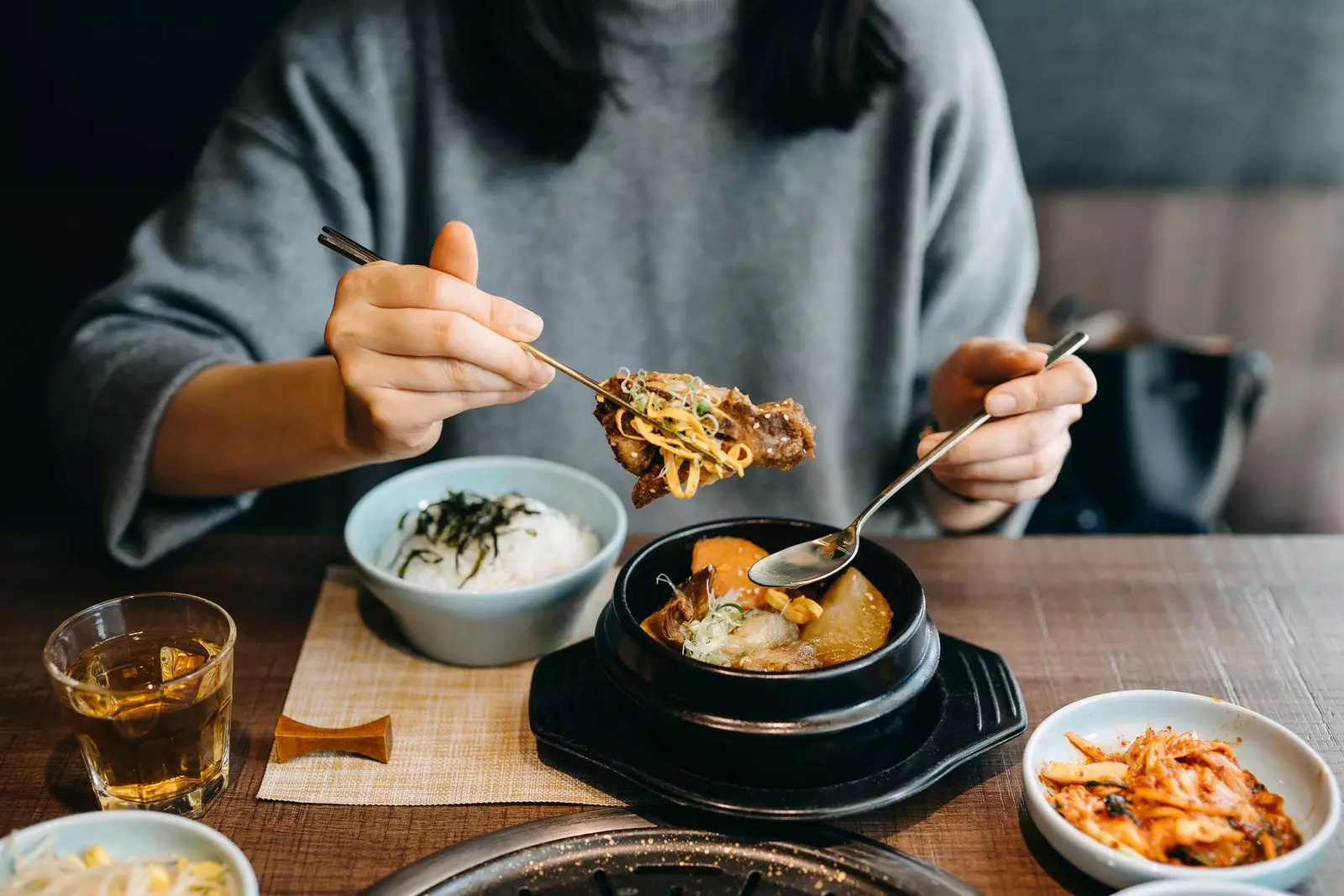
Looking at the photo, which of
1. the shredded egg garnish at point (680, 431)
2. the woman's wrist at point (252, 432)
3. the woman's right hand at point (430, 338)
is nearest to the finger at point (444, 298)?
the woman's right hand at point (430, 338)

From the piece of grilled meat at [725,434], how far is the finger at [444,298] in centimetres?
22

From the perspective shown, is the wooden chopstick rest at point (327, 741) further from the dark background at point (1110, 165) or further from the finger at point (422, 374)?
the dark background at point (1110, 165)

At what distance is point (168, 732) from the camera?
1354 millimetres

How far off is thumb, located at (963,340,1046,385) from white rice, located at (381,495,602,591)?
77 centimetres

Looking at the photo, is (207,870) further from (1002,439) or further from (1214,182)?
(1214,182)

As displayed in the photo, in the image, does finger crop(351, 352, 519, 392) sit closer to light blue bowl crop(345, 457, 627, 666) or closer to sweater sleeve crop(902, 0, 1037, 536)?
light blue bowl crop(345, 457, 627, 666)

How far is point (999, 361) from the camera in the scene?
1.86 m

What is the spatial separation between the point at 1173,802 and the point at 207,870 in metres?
1.15

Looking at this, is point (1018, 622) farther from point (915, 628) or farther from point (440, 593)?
point (440, 593)

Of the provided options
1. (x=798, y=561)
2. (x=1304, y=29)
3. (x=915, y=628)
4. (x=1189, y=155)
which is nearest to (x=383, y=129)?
(x=798, y=561)

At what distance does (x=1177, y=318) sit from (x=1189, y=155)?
59cm

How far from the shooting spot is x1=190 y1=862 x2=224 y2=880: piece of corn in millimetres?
1188

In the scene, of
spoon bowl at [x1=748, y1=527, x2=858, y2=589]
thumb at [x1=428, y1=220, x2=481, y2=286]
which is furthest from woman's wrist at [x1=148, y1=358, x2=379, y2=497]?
spoon bowl at [x1=748, y1=527, x2=858, y2=589]

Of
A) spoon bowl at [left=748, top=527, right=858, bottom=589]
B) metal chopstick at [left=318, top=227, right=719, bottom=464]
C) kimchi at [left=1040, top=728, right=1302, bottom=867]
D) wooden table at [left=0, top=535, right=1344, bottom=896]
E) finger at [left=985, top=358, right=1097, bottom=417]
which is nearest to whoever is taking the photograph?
kimchi at [left=1040, top=728, right=1302, bottom=867]
